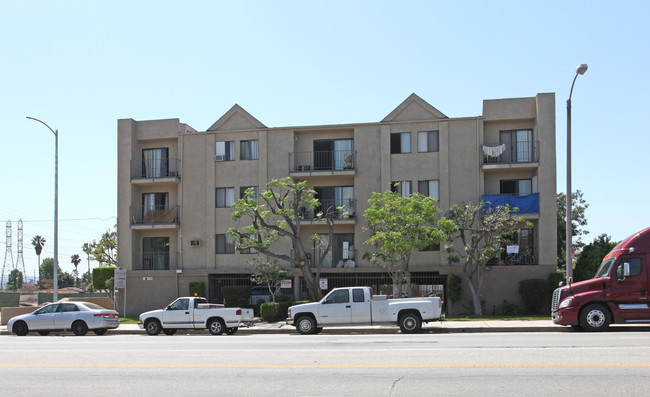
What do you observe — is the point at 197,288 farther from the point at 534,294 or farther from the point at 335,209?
the point at 534,294

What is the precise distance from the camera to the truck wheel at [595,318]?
19.3m

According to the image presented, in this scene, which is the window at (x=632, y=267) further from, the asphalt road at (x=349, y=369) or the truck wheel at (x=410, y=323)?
the truck wheel at (x=410, y=323)

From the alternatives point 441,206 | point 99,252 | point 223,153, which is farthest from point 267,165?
point 99,252

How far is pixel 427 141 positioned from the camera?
1339 inches

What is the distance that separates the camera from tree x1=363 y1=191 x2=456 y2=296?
93.1 feet

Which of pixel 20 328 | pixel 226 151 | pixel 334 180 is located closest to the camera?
pixel 20 328

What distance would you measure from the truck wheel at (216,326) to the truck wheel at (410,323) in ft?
22.3

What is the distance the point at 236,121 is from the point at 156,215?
7.13 m

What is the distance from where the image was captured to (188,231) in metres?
36.3

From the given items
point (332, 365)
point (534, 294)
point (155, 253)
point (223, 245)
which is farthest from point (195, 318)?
point (534, 294)

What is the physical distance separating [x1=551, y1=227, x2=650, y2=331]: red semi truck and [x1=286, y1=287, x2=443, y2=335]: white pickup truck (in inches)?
168

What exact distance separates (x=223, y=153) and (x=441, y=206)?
12366 millimetres

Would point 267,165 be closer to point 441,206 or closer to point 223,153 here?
point 223,153

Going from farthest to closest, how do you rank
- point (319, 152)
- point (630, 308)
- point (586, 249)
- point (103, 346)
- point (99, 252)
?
1. point (99, 252)
2. point (319, 152)
3. point (586, 249)
4. point (630, 308)
5. point (103, 346)
